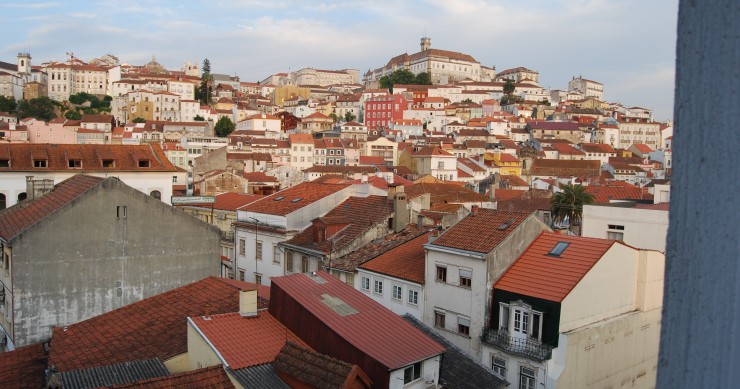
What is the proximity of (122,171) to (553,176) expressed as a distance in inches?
2741

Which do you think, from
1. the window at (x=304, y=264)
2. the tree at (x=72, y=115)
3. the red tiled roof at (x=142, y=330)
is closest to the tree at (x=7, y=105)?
the tree at (x=72, y=115)

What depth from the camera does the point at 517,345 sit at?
1802 centimetres

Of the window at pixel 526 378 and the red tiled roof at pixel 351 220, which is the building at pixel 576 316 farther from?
the red tiled roof at pixel 351 220

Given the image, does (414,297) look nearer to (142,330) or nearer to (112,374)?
(142,330)

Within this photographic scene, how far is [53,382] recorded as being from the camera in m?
10.0

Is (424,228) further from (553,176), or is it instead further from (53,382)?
(553,176)

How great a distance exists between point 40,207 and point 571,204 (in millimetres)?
32198

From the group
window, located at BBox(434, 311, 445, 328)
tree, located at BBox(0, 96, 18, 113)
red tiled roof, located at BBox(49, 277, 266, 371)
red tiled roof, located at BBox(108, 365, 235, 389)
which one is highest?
tree, located at BBox(0, 96, 18, 113)

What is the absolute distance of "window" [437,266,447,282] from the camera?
67.9 ft

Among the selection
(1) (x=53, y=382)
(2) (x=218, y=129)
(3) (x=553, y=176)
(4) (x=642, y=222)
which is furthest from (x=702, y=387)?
(2) (x=218, y=129)

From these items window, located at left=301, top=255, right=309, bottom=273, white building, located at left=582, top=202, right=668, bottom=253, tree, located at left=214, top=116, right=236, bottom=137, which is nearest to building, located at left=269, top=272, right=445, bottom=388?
window, located at left=301, top=255, right=309, bottom=273

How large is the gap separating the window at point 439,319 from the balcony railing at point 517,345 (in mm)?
A: 2063

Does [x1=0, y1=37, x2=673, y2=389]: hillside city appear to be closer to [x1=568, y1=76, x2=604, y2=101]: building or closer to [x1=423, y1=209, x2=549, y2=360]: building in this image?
[x1=423, y1=209, x2=549, y2=360]: building

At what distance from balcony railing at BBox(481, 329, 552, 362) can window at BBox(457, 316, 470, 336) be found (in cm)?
81
